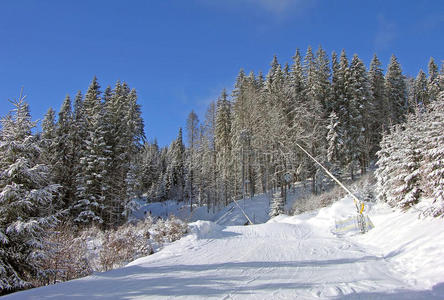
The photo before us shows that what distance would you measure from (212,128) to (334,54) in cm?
2001

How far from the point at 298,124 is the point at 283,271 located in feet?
83.9

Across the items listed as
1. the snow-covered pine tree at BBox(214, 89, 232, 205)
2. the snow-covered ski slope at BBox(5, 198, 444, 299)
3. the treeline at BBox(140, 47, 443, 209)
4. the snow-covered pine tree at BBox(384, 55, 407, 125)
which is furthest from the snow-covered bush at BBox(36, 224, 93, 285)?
the snow-covered pine tree at BBox(384, 55, 407, 125)

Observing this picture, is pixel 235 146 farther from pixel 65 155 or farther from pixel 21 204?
pixel 21 204

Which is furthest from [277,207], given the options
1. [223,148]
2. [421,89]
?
[421,89]

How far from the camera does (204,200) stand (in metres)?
53.4

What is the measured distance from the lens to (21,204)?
797 centimetres

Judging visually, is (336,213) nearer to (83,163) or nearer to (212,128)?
(83,163)

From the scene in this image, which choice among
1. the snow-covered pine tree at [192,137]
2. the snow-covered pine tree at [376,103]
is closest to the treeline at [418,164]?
the snow-covered pine tree at [376,103]

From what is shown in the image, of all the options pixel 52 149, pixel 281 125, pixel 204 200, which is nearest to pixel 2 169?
pixel 52 149

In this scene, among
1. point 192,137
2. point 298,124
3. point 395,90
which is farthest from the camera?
point 192,137

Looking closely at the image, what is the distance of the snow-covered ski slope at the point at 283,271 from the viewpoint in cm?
476

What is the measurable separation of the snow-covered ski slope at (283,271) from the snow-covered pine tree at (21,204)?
295 centimetres

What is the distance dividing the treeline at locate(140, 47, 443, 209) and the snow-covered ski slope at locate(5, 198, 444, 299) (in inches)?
787

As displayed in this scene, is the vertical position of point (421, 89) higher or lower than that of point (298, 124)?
higher
